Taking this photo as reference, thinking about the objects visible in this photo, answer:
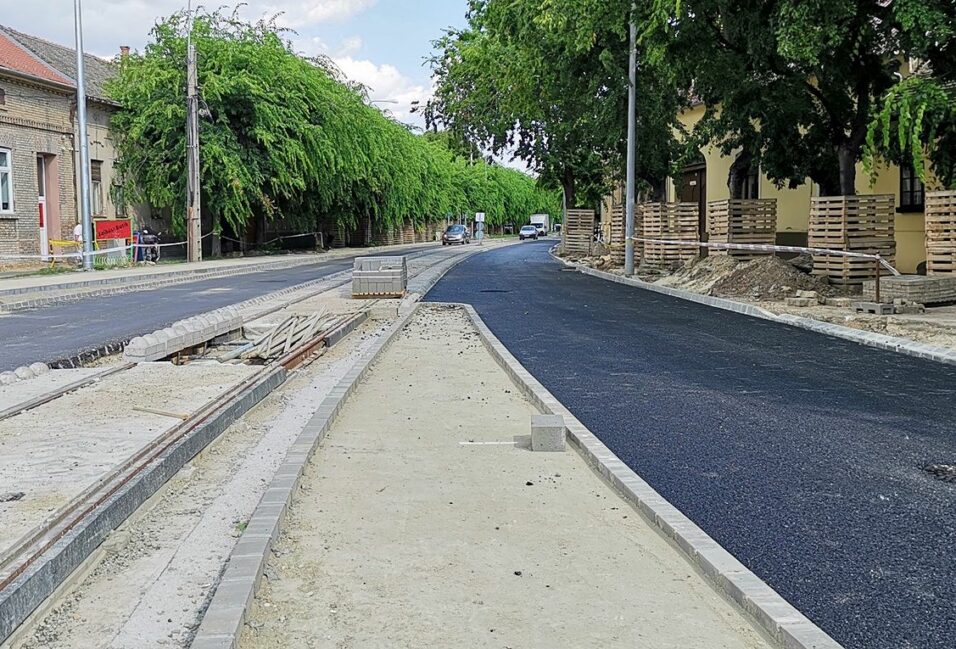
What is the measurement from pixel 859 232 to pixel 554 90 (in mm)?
9522

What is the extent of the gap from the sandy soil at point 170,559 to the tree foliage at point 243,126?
97.7ft

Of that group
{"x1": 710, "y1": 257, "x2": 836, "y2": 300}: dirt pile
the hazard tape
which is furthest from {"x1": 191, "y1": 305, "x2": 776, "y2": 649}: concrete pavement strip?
{"x1": 710, "y1": 257, "x2": 836, "y2": 300}: dirt pile

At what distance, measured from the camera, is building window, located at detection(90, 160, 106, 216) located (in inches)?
1437

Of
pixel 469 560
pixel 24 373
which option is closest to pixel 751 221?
pixel 24 373

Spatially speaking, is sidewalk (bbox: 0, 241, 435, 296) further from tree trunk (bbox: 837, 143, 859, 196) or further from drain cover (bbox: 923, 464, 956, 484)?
drain cover (bbox: 923, 464, 956, 484)

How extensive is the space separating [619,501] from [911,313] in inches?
447

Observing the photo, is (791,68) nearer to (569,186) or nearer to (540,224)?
(569,186)

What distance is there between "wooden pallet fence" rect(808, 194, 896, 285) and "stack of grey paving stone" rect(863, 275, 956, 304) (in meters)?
3.37

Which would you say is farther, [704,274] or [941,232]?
[704,274]

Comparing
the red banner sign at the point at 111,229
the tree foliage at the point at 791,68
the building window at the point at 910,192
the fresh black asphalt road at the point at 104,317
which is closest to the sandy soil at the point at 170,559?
the fresh black asphalt road at the point at 104,317

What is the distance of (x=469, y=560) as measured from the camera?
15.8ft

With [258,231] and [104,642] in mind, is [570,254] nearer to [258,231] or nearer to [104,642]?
[258,231]

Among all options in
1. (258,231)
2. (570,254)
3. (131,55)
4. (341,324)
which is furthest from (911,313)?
(258,231)

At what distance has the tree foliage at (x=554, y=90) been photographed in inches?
822
